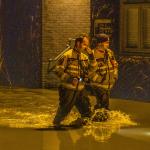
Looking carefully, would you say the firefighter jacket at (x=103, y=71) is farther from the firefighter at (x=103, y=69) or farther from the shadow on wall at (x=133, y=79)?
the shadow on wall at (x=133, y=79)

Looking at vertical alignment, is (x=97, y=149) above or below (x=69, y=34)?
below

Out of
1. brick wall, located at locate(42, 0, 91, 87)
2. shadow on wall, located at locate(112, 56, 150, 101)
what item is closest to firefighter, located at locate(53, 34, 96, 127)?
shadow on wall, located at locate(112, 56, 150, 101)

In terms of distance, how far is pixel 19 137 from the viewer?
1064cm

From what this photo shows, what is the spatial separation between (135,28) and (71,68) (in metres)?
4.01

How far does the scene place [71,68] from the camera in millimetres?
11258

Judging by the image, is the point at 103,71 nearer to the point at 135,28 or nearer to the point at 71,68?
the point at 71,68

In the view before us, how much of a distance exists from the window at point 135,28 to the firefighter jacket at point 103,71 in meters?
3.13

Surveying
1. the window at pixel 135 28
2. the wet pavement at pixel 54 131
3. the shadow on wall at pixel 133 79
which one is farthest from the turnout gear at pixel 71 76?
the window at pixel 135 28

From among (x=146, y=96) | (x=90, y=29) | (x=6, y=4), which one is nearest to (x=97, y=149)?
(x=146, y=96)

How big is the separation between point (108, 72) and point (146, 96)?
10.3 ft

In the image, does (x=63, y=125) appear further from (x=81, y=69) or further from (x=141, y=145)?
(x=141, y=145)

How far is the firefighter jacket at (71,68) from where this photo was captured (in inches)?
439

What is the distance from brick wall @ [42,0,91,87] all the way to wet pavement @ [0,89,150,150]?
2352 millimetres

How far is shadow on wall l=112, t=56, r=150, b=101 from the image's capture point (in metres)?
14.5
